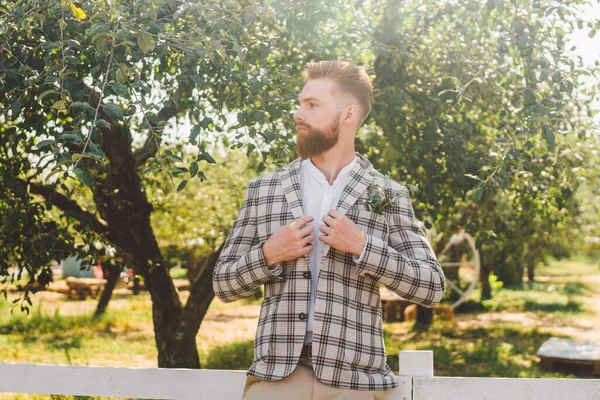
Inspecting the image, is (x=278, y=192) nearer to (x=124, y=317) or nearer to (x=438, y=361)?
(x=438, y=361)

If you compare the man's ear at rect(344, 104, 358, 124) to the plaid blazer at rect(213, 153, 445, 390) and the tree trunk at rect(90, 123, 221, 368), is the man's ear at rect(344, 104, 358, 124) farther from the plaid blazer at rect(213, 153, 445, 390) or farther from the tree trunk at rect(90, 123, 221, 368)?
the tree trunk at rect(90, 123, 221, 368)

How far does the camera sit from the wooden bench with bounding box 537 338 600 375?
9.83 metres

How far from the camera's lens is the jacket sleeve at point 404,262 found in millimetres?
2143

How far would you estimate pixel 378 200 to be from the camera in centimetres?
229

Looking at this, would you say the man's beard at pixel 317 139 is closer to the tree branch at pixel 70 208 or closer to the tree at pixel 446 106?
the tree at pixel 446 106

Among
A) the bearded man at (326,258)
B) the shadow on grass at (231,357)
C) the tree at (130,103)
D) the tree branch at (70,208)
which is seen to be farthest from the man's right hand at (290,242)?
the shadow on grass at (231,357)

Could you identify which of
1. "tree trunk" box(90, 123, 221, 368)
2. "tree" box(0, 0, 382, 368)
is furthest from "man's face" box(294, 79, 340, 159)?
"tree trunk" box(90, 123, 221, 368)

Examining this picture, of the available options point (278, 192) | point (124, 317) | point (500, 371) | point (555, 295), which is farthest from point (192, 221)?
point (555, 295)

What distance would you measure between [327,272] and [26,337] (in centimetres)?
1237

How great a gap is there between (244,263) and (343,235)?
335mm

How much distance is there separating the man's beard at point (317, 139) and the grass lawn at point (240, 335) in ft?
19.2

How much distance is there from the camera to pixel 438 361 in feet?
36.6

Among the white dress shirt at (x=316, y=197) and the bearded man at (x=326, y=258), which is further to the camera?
the white dress shirt at (x=316, y=197)

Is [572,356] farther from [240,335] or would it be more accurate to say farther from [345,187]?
[345,187]
